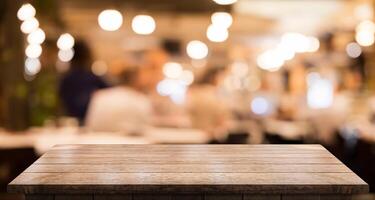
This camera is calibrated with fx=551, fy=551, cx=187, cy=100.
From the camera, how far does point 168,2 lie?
784 cm

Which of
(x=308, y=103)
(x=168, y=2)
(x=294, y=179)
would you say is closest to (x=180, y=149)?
(x=294, y=179)

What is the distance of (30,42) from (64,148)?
651 cm

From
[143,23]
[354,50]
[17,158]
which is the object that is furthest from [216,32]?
[17,158]

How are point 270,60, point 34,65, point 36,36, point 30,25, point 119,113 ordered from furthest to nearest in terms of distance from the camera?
point 270,60, point 36,36, point 34,65, point 30,25, point 119,113

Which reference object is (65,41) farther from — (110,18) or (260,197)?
(260,197)

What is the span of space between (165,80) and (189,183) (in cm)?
773

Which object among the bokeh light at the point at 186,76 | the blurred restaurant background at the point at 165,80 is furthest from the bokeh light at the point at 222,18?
the bokeh light at the point at 186,76

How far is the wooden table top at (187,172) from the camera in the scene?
162cm

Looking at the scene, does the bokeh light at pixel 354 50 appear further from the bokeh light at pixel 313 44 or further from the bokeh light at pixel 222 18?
the bokeh light at pixel 222 18

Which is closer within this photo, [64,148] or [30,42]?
[64,148]

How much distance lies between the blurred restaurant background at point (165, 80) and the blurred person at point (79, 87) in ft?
0.04

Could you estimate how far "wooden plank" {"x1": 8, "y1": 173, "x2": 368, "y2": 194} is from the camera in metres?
1.61

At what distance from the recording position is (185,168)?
1789 mm

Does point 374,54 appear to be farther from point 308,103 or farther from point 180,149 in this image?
point 180,149
